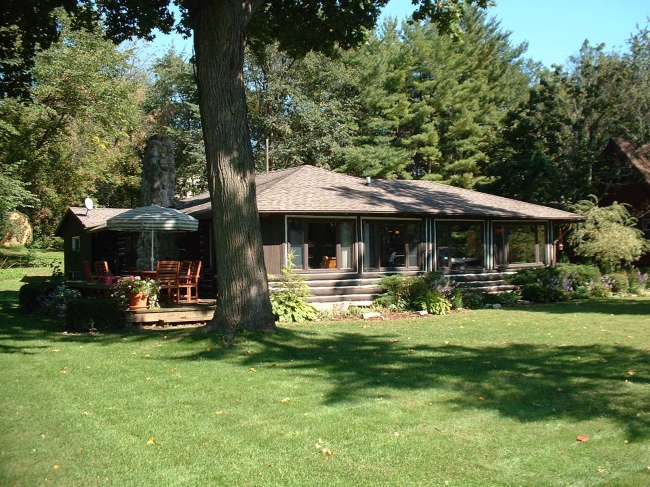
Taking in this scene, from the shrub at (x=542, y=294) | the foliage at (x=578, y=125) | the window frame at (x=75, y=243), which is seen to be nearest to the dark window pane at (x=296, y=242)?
the shrub at (x=542, y=294)

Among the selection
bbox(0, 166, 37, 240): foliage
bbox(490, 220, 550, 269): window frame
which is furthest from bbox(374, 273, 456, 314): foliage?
bbox(0, 166, 37, 240): foliage

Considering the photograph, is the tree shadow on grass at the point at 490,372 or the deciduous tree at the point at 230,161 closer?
the tree shadow on grass at the point at 490,372

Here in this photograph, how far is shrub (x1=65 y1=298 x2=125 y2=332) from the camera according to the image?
1252 cm

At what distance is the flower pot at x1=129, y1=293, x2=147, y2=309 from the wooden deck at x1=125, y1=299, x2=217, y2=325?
222mm

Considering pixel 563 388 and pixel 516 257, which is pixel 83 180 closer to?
pixel 516 257

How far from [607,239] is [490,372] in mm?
16288

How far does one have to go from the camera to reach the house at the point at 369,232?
17.1 metres

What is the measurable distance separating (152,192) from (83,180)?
1866 centimetres

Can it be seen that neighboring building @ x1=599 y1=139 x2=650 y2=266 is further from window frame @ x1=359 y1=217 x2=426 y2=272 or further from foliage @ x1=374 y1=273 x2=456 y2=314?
foliage @ x1=374 y1=273 x2=456 y2=314

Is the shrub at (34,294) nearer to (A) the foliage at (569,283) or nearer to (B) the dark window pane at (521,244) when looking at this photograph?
(A) the foliage at (569,283)

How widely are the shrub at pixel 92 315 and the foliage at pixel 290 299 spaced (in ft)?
12.5

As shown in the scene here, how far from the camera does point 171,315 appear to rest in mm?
13570

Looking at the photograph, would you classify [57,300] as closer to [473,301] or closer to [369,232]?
[369,232]

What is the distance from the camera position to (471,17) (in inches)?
1628
